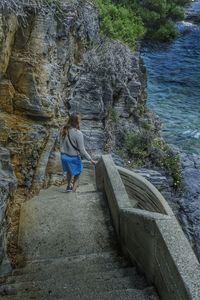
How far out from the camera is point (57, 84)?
36.0 feet

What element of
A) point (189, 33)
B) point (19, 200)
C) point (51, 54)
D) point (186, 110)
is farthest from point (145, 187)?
point (189, 33)

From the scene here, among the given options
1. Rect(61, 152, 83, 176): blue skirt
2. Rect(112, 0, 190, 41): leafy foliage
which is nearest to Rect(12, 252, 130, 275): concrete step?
Rect(61, 152, 83, 176): blue skirt

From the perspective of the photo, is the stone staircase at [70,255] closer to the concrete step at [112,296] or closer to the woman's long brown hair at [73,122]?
the concrete step at [112,296]

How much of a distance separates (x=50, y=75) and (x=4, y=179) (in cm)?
457

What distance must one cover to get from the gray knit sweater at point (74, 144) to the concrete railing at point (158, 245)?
27.5 inches

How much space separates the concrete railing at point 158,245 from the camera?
4379mm

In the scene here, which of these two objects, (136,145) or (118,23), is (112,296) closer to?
(136,145)

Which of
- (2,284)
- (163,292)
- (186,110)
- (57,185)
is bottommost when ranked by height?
(186,110)

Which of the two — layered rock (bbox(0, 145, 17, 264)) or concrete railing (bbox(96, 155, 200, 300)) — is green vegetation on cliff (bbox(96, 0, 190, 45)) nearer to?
concrete railing (bbox(96, 155, 200, 300))

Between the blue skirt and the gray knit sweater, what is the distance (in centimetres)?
10

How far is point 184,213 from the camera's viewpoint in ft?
40.2

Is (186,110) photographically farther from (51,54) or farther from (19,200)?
(19,200)

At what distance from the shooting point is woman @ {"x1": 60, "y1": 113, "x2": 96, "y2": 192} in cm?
809

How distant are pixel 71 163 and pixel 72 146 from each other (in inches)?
17.9
